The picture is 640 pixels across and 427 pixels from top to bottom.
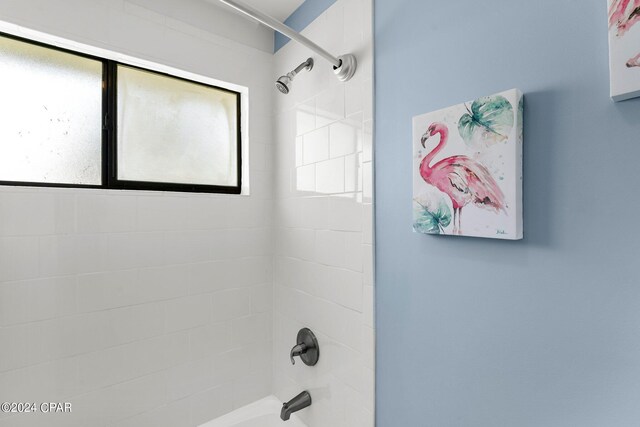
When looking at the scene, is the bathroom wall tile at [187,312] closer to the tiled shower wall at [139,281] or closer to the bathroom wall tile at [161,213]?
the tiled shower wall at [139,281]

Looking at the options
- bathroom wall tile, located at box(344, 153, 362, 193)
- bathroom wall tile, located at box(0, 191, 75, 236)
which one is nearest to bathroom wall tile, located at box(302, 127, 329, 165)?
bathroom wall tile, located at box(344, 153, 362, 193)

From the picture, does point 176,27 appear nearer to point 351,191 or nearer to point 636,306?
point 351,191

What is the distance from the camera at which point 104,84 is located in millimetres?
1374

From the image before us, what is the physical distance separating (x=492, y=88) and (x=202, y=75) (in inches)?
51.7

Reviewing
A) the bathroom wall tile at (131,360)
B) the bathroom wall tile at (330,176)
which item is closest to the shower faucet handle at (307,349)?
the bathroom wall tile at (131,360)

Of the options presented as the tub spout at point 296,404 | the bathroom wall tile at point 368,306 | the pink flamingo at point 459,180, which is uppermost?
the pink flamingo at point 459,180

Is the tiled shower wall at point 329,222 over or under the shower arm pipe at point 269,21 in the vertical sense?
under

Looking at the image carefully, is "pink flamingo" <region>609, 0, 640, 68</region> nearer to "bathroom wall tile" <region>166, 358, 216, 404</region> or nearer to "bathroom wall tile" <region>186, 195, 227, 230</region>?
"bathroom wall tile" <region>186, 195, 227, 230</region>

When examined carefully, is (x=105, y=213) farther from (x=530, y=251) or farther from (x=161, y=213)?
(x=530, y=251)

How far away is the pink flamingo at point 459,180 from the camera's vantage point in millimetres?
781

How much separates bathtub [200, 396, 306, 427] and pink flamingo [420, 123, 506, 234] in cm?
133

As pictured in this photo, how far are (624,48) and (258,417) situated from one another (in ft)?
6.39

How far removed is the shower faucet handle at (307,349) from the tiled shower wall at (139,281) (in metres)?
0.36

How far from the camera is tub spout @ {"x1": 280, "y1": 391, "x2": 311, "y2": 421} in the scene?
139cm
